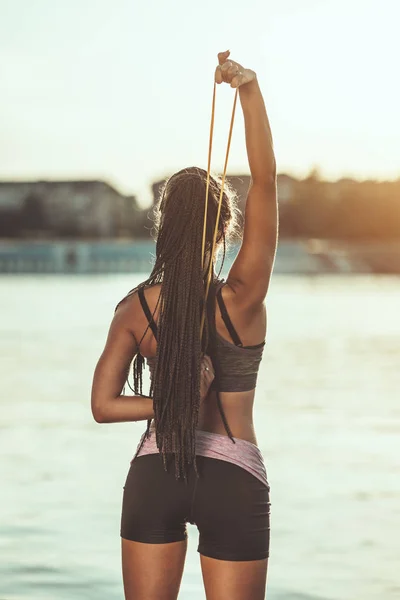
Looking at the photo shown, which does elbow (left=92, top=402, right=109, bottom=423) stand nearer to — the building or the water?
the water

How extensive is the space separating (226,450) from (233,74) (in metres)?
0.89

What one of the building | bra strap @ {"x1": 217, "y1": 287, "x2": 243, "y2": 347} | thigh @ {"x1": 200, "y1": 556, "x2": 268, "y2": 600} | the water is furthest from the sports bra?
the building

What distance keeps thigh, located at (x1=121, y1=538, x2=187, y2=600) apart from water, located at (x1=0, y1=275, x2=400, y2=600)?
2926mm

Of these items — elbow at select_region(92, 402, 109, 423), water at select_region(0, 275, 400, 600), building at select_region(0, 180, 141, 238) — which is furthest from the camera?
building at select_region(0, 180, 141, 238)

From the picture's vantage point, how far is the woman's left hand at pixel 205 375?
3279mm

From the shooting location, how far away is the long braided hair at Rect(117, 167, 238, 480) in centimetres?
329

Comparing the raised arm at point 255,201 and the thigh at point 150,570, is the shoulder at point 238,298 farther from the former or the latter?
the thigh at point 150,570

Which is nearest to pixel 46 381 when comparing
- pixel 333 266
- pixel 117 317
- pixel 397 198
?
pixel 117 317

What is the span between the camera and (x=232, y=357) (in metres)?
3.31

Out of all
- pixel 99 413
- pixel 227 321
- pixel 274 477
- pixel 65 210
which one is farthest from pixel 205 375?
pixel 65 210

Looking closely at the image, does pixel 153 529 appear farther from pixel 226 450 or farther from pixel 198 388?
pixel 198 388

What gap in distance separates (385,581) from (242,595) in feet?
11.2

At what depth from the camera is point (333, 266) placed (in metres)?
90.1

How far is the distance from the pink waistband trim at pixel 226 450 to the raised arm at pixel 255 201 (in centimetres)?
34
